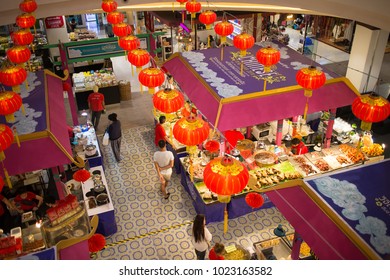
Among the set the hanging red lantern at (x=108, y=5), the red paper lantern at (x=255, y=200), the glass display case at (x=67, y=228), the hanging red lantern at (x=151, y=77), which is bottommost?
the glass display case at (x=67, y=228)

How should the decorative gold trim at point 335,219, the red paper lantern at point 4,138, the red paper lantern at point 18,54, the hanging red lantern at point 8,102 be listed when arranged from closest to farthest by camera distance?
the decorative gold trim at point 335,219 < the red paper lantern at point 4,138 < the hanging red lantern at point 8,102 < the red paper lantern at point 18,54

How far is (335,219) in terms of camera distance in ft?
15.7

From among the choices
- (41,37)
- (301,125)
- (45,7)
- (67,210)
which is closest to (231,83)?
(301,125)

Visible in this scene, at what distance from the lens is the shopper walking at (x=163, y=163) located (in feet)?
28.2

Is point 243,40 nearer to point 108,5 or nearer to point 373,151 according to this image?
point 108,5

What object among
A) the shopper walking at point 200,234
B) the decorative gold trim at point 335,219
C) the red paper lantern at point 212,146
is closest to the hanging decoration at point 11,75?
the red paper lantern at point 212,146

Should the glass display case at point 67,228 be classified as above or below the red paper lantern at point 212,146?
below

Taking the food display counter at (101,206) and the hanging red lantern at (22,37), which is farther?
the hanging red lantern at (22,37)

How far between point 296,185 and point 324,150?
430 cm

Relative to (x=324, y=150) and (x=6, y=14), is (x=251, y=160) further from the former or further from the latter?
(x=6, y=14)

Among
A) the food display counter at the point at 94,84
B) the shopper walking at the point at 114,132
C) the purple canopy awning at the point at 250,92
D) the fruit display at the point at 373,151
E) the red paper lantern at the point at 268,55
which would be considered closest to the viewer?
the red paper lantern at the point at 268,55

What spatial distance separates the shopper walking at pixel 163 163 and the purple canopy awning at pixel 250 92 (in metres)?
1.21

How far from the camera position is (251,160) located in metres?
9.04

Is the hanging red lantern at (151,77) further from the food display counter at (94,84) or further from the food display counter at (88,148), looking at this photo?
the food display counter at (94,84)
